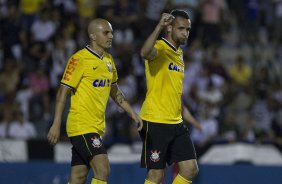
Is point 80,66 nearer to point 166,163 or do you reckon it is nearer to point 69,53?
point 166,163

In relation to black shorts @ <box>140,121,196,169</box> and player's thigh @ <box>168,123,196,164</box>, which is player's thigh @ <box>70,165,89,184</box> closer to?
black shorts @ <box>140,121,196,169</box>

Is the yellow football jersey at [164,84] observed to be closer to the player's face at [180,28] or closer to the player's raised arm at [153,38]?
the player's face at [180,28]

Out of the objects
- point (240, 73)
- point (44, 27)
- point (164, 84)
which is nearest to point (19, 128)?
point (44, 27)

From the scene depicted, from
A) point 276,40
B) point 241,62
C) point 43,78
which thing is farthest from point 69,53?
point 276,40

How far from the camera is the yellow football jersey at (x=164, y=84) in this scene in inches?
388

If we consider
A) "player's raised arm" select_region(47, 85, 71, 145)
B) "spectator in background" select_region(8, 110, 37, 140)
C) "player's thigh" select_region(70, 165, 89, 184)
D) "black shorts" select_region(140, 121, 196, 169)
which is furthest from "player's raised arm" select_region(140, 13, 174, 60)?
Answer: "spectator in background" select_region(8, 110, 37, 140)

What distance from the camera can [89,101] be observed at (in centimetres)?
969

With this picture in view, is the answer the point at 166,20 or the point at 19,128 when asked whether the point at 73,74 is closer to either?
the point at 166,20

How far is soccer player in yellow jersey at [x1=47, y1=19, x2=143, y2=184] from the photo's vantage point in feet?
31.5

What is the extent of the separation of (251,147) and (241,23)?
19.2ft

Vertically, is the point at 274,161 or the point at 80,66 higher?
the point at 80,66

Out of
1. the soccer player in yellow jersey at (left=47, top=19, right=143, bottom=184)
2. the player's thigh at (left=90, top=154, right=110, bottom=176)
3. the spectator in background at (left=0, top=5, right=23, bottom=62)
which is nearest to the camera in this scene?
the player's thigh at (left=90, top=154, right=110, bottom=176)

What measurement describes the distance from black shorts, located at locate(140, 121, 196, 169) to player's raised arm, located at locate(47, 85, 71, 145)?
3.40ft

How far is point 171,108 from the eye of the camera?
32.6 feet
